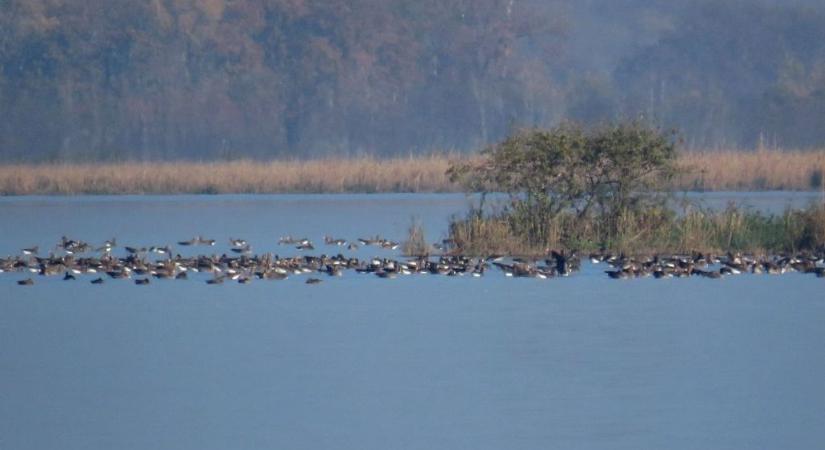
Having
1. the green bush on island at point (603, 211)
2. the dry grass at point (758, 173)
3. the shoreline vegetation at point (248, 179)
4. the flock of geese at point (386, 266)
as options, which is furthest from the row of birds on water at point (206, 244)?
the shoreline vegetation at point (248, 179)

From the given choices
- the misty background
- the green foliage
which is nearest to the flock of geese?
the green foliage

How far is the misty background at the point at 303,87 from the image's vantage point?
5978 centimetres

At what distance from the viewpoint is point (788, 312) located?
17781mm

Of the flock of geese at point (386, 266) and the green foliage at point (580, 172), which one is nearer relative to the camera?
the flock of geese at point (386, 266)

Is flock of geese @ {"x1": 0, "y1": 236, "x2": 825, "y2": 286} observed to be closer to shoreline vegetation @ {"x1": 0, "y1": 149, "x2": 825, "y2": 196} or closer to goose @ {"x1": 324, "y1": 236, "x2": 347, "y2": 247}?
goose @ {"x1": 324, "y1": 236, "x2": 347, "y2": 247}

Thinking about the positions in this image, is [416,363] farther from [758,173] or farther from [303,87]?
[303,87]

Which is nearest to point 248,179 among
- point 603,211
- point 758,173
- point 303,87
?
point 758,173

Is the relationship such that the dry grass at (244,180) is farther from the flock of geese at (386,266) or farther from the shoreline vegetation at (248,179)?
the flock of geese at (386,266)

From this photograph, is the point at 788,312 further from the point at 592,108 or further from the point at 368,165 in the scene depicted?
the point at 592,108

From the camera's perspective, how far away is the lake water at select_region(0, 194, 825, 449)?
1168cm

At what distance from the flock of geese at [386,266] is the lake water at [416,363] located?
0.90 feet

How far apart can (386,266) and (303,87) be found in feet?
130

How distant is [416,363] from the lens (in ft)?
48.0

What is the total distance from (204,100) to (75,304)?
42512 mm
